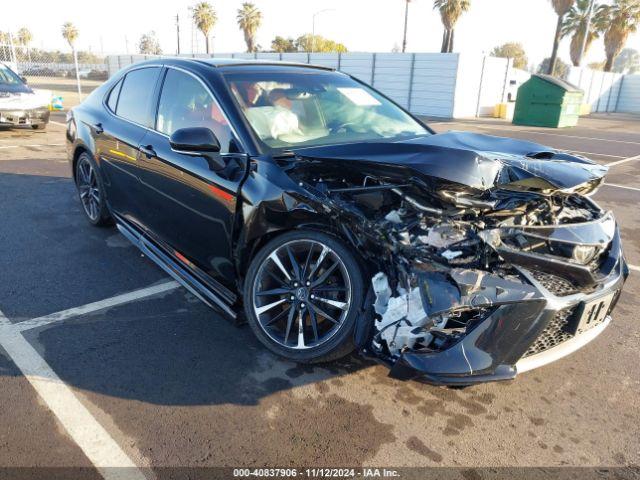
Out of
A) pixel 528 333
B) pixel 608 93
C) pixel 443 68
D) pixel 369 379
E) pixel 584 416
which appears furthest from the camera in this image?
pixel 608 93

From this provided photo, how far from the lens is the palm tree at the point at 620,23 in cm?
3694

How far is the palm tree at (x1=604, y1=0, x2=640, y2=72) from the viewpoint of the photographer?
121ft

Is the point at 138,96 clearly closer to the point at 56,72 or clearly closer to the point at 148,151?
the point at 148,151

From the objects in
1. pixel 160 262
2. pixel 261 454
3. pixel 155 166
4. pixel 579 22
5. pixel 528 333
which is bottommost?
pixel 261 454

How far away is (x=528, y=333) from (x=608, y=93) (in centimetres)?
4229

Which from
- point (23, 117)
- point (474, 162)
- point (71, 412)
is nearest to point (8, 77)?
point (23, 117)

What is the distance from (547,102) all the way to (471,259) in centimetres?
1933

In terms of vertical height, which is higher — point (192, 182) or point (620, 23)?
point (620, 23)

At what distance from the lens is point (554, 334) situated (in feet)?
8.02

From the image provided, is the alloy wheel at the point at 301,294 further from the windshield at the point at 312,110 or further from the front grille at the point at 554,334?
the front grille at the point at 554,334

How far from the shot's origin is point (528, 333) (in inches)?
89.2

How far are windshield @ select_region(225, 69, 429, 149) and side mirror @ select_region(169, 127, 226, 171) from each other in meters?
0.28

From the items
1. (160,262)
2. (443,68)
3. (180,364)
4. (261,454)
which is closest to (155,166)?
(160,262)

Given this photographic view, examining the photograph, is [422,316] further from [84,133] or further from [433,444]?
[84,133]
